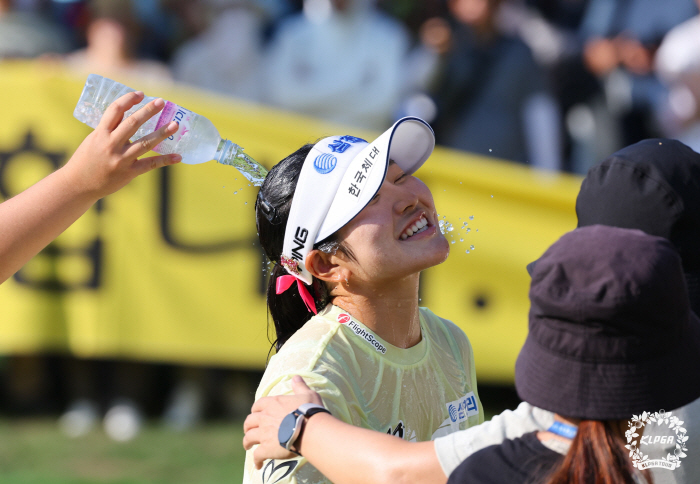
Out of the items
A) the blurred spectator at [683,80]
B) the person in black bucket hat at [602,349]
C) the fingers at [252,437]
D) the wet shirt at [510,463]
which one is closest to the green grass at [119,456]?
the fingers at [252,437]

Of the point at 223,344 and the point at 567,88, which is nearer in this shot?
the point at 223,344

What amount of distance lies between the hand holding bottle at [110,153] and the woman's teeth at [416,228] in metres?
0.89

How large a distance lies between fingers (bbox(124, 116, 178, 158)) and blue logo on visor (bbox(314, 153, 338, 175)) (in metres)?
0.55

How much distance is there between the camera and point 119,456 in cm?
546

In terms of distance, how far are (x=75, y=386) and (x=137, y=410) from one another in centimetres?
52

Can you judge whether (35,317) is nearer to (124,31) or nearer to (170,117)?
(124,31)

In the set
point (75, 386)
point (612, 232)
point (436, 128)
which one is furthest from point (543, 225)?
point (612, 232)

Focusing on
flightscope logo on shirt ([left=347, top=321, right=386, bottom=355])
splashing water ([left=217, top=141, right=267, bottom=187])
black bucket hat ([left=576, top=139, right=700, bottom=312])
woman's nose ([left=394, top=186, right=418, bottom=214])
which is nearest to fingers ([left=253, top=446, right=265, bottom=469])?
flightscope logo on shirt ([left=347, top=321, right=386, bottom=355])

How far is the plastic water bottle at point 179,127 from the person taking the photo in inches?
102

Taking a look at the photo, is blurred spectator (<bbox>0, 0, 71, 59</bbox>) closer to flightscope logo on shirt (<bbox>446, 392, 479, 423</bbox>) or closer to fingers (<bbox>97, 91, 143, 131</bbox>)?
fingers (<bbox>97, 91, 143, 131</bbox>)

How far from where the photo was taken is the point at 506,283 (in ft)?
A: 19.9

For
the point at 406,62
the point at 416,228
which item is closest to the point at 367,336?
the point at 416,228

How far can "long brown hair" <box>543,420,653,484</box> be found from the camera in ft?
5.14

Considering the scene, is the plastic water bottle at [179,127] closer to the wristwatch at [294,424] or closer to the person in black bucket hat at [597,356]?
the wristwatch at [294,424]
